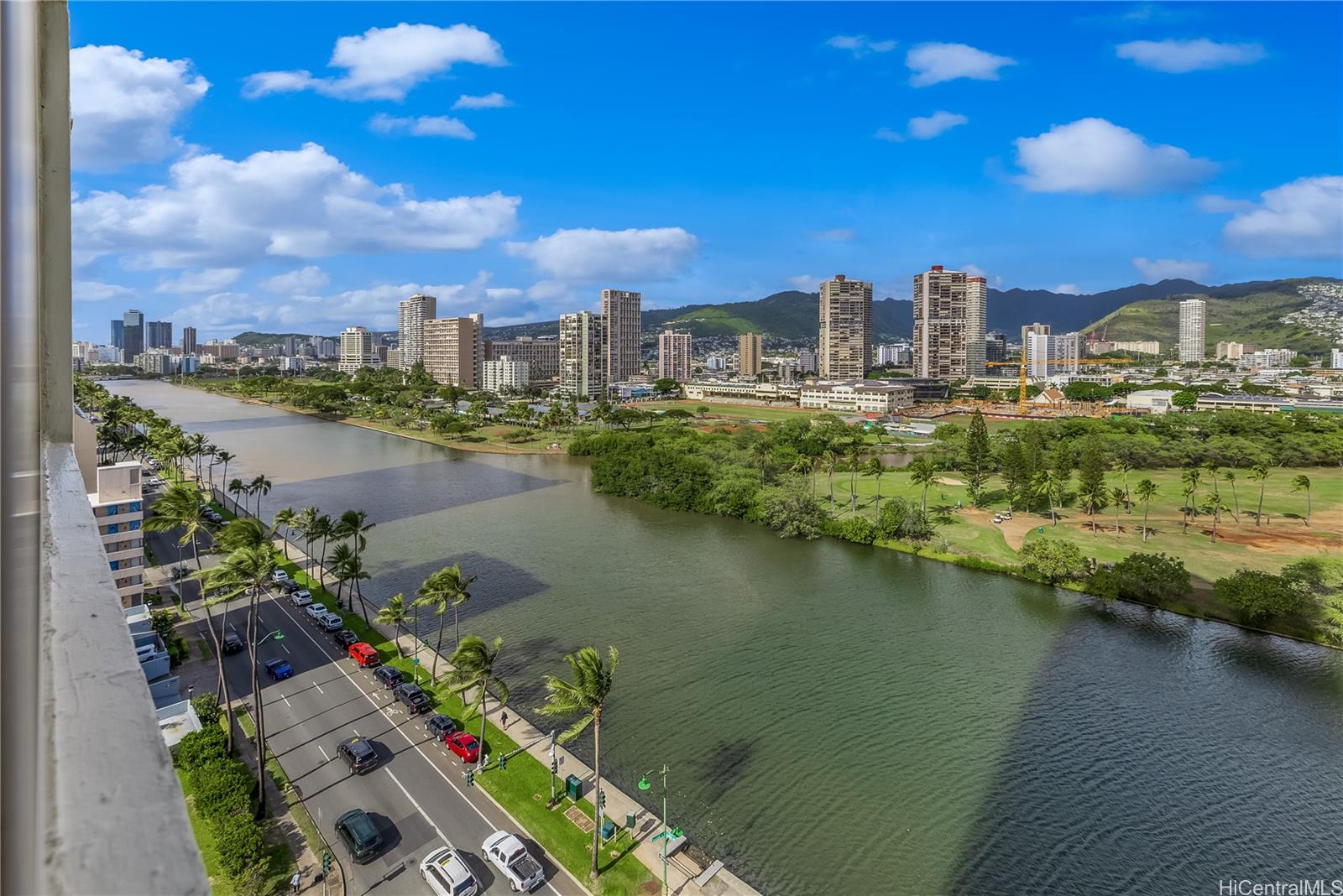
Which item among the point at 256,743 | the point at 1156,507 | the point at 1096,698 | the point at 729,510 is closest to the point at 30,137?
the point at 256,743

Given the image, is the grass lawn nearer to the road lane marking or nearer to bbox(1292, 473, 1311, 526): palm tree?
the road lane marking

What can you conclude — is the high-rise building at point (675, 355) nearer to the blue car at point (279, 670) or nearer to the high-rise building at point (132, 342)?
the high-rise building at point (132, 342)

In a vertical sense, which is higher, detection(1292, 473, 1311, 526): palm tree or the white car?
detection(1292, 473, 1311, 526): palm tree

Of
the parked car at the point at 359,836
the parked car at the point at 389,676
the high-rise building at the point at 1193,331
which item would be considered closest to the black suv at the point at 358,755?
the parked car at the point at 359,836

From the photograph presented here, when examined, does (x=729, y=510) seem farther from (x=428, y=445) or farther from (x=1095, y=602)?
(x=428, y=445)

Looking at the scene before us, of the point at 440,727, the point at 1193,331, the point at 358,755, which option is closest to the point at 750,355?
the point at 1193,331

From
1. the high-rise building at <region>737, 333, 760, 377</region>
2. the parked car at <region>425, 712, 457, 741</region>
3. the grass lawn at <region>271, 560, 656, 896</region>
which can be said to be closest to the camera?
the grass lawn at <region>271, 560, 656, 896</region>

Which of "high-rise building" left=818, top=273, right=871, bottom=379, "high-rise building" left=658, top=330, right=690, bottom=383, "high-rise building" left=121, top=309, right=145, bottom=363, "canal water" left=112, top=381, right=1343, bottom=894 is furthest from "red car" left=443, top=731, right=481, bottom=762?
"high-rise building" left=121, top=309, right=145, bottom=363

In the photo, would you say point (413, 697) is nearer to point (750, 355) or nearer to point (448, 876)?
point (448, 876)
